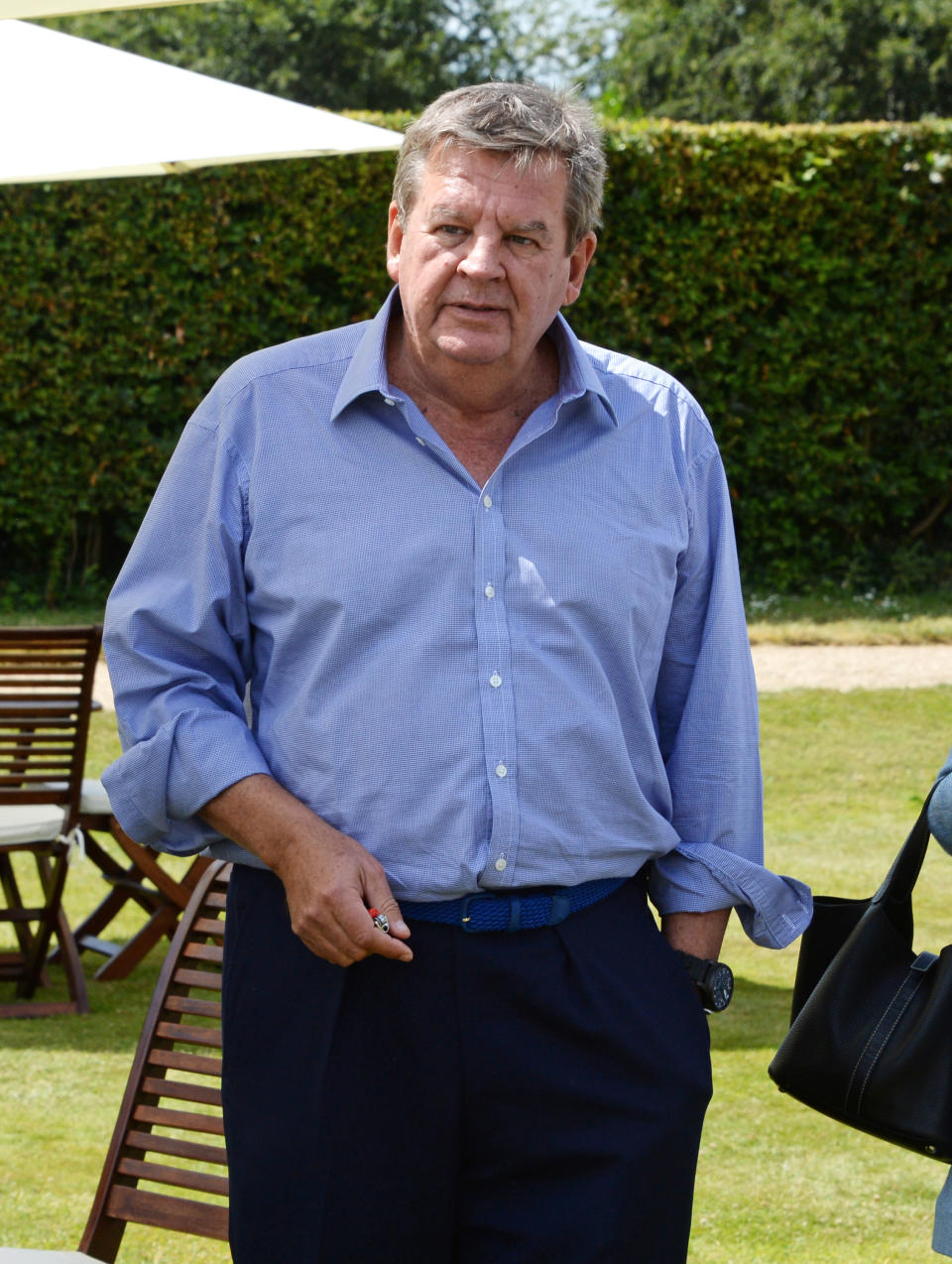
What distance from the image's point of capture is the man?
202 cm

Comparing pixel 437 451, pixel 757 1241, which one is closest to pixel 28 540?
pixel 757 1241

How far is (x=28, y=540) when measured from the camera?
1255 cm

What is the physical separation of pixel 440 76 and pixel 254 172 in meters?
19.1

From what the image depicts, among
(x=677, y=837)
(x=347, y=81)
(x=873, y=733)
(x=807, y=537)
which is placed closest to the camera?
(x=677, y=837)

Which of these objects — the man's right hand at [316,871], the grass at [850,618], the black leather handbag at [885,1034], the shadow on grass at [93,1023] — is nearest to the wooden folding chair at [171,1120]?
the man's right hand at [316,871]

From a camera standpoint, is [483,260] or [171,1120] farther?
[171,1120]

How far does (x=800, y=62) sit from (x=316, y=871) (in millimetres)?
29578

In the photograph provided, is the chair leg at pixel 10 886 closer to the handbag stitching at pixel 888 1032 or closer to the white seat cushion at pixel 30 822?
the white seat cushion at pixel 30 822

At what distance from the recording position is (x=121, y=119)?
5445 millimetres

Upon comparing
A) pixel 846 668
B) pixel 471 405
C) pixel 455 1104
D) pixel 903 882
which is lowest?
pixel 846 668

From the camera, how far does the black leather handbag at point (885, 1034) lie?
83.1 inches

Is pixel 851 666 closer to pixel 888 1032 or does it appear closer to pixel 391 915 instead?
pixel 888 1032

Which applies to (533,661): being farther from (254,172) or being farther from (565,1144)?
(254,172)

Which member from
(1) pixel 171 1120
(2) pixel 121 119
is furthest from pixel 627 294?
(1) pixel 171 1120
